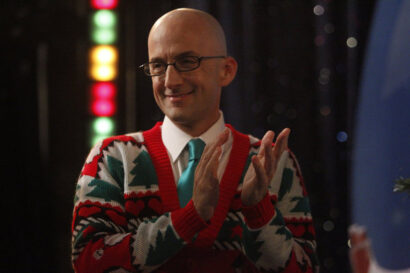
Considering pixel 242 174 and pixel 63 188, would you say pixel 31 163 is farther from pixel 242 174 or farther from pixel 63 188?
pixel 242 174

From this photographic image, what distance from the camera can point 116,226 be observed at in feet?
4.01

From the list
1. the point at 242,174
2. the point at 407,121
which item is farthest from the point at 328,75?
the point at 242,174

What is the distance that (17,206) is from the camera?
2184mm

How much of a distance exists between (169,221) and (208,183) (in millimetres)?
114

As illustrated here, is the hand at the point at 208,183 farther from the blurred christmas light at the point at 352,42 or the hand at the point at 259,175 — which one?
the blurred christmas light at the point at 352,42

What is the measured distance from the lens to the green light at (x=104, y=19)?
6.28 ft

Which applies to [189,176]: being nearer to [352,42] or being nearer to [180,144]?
[180,144]

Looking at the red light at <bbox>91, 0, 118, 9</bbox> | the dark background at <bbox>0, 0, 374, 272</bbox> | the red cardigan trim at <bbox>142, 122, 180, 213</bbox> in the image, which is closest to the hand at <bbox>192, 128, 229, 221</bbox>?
the red cardigan trim at <bbox>142, 122, 180, 213</bbox>

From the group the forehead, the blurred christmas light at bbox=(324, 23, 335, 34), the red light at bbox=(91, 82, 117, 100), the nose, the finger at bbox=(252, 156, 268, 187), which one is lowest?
the finger at bbox=(252, 156, 268, 187)

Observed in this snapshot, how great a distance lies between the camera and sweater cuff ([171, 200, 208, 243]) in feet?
3.67

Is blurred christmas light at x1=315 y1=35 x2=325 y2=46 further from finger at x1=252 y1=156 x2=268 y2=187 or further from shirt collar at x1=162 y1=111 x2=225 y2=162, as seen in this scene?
finger at x1=252 y1=156 x2=268 y2=187

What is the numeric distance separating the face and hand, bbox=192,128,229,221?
0.53ft

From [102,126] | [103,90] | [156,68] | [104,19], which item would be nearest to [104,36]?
[104,19]

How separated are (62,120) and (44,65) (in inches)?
8.8
